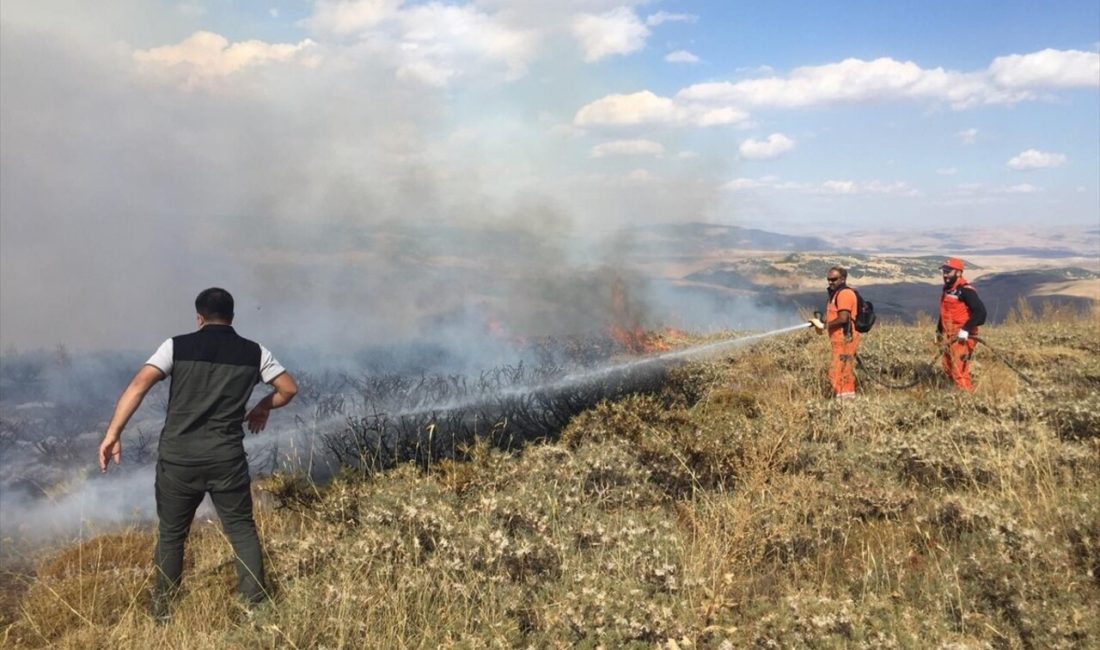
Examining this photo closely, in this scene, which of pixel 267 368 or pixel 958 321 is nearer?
pixel 267 368

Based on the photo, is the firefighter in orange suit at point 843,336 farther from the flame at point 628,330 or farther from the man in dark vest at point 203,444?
the man in dark vest at point 203,444

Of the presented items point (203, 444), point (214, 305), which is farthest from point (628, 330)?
point (203, 444)

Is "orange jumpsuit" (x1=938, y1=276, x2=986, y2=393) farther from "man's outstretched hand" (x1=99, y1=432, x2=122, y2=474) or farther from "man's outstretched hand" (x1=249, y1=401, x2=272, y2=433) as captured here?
"man's outstretched hand" (x1=99, y1=432, x2=122, y2=474)

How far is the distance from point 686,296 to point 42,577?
16977 millimetres

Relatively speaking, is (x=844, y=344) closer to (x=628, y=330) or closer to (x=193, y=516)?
(x=628, y=330)

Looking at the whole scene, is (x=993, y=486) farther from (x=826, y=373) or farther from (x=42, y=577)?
(x=42, y=577)

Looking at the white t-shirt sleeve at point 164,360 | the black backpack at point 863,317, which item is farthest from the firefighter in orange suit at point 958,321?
the white t-shirt sleeve at point 164,360

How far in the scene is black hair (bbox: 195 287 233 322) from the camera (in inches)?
164

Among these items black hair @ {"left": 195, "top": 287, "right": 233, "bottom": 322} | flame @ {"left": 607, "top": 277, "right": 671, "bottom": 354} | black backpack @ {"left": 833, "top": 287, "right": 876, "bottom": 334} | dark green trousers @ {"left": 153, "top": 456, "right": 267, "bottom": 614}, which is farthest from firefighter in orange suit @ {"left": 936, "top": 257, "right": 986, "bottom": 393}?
black hair @ {"left": 195, "top": 287, "right": 233, "bottom": 322}

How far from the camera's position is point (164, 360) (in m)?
4.04

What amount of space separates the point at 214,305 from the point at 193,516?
1.19m

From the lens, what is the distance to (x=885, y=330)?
623 inches

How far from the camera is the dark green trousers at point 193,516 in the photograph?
13.4ft

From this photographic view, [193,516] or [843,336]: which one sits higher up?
[843,336]
